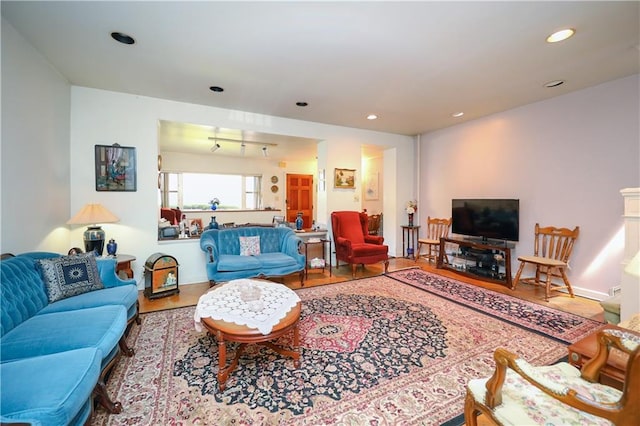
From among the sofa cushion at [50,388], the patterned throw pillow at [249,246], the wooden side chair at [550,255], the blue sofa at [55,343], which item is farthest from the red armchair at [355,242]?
the sofa cushion at [50,388]

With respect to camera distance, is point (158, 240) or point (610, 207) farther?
point (158, 240)

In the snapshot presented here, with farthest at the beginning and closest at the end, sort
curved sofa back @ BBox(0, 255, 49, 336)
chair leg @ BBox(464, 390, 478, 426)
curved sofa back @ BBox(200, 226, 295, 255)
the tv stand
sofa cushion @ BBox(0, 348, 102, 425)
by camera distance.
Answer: the tv stand, curved sofa back @ BBox(200, 226, 295, 255), curved sofa back @ BBox(0, 255, 49, 336), chair leg @ BBox(464, 390, 478, 426), sofa cushion @ BBox(0, 348, 102, 425)

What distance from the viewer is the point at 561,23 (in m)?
2.24

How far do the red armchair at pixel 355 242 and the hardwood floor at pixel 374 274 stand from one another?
0.26 metres

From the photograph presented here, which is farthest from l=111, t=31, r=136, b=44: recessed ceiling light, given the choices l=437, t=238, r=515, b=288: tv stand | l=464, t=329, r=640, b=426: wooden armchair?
l=437, t=238, r=515, b=288: tv stand

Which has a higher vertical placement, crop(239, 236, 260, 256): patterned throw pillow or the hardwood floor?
crop(239, 236, 260, 256): patterned throw pillow

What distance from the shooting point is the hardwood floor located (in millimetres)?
3158

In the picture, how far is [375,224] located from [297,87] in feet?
13.9

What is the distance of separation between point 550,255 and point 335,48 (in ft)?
13.0

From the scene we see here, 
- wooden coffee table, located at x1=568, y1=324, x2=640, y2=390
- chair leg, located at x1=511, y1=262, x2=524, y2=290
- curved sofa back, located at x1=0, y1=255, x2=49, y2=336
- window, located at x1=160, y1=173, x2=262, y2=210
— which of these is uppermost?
window, located at x1=160, y1=173, x2=262, y2=210

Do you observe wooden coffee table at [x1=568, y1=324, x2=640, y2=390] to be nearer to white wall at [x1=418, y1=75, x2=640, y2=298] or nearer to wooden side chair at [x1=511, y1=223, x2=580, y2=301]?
wooden side chair at [x1=511, y1=223, x2=580, y2=301]

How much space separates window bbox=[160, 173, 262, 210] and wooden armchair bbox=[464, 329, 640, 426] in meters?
7.81

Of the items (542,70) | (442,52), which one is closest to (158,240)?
(442,52)

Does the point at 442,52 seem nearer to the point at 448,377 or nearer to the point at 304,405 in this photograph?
the point at 448,377
